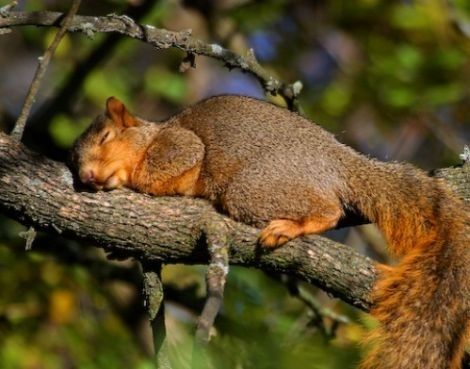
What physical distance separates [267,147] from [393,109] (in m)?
2.43

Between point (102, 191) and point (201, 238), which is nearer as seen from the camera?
point (201, 238)

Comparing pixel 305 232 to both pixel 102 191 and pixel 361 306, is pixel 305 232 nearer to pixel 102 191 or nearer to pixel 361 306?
pixel 361 306

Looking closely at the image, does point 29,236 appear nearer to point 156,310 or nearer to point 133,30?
point 156,310

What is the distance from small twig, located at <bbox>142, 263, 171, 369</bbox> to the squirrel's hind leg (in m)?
0.35

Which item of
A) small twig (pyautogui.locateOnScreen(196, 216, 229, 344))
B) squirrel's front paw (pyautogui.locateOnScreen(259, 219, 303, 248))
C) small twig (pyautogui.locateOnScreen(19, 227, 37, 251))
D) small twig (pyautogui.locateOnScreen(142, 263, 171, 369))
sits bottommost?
small twig (pyautogui.locateOnScreen(142, 263, 171, 369))

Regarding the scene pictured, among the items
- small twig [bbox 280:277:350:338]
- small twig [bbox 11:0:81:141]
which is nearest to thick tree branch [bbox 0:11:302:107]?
small twig [bbox 11:0:81:141]

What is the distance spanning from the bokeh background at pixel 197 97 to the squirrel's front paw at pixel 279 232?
0.32m

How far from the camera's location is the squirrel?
2.87 metres

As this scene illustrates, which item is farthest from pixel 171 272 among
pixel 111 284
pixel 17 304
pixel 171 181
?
pixel 171 181

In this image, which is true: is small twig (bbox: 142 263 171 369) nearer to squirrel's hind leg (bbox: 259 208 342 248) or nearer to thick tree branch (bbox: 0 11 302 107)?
squirrel's hind leg (bbox: 259 208 342 248)

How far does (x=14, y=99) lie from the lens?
6.50m

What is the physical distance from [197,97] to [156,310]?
3212 mm

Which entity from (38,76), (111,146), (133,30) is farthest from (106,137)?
(38,76)

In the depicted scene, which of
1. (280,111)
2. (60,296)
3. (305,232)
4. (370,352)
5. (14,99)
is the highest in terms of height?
(280,111)
